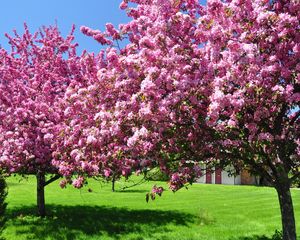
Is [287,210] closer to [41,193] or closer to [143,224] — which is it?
[143,224]

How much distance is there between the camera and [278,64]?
8.40m

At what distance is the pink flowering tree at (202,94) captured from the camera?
812 centimetres

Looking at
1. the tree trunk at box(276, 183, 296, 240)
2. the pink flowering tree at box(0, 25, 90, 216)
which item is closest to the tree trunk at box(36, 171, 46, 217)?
the pink flowering tree at box(0, 25, 90, 216)

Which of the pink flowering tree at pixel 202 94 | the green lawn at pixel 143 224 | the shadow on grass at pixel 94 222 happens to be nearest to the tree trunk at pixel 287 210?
the pink flowering tree at pixel 202 94

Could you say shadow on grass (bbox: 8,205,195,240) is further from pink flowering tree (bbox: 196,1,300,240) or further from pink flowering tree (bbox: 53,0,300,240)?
pink flowering tree (bbox: 196,1,300,240)

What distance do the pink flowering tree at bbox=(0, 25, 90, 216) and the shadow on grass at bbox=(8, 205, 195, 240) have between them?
1888 millimetres

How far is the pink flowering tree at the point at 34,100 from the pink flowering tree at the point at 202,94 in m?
5.52

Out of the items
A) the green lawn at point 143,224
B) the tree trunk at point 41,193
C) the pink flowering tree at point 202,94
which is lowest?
the green lawn at point 143,224

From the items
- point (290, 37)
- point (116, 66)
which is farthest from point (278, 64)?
point (116, 66)

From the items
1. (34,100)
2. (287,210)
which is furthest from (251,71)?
(34,100)

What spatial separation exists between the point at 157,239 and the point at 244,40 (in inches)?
350

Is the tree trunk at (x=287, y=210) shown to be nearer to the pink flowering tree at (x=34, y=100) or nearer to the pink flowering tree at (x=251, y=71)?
the pink flowering tree at (x=251, y=71)

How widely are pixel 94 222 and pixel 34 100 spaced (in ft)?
20.7

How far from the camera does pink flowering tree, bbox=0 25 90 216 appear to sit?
51.3 feet
